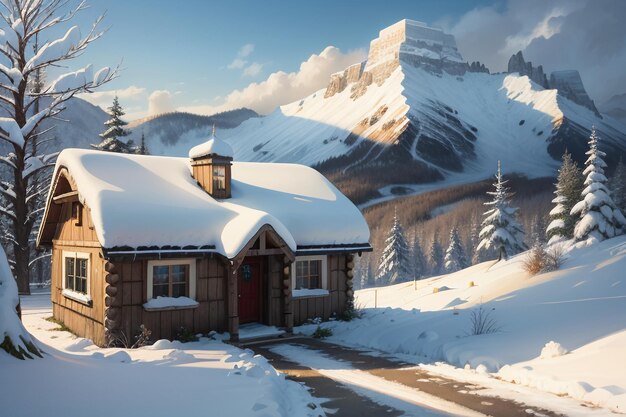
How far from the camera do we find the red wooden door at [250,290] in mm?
15727

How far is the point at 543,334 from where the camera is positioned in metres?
11.9

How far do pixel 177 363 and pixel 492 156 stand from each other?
19754cm

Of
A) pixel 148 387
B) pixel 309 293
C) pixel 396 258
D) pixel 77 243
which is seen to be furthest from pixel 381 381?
pixel 396 258

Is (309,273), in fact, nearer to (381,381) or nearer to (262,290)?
(262,290)

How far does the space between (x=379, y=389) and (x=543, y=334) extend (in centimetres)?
488

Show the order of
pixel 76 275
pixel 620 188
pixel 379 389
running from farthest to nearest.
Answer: pixel 620 188 → pixel 76 275 → pixel 379 389

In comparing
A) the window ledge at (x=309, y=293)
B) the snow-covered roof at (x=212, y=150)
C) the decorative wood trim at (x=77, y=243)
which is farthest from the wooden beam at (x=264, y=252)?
the decorative wood trim at (x=77, y=243)

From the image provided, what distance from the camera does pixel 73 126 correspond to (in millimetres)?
195250

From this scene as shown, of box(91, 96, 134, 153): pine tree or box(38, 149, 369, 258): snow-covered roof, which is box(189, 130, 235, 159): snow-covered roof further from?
box(91, 96, 134, 153): pine tree

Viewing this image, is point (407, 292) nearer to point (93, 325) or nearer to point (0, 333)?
point (93, 325)

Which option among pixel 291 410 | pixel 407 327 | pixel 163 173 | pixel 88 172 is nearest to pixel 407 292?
pixel 407 327

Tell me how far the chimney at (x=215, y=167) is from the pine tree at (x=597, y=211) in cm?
2098

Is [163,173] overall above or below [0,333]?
above

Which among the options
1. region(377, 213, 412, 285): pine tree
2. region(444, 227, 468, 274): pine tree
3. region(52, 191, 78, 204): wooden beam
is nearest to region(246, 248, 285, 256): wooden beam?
region(52, 191, 78, 204): wooden beam
